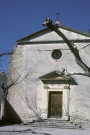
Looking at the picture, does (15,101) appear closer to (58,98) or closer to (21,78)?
(21,78)

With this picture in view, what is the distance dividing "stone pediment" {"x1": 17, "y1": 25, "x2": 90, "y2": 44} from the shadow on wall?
16.0 feet

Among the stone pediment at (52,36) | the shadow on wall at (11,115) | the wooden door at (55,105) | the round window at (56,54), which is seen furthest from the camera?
the round window at (56,54)

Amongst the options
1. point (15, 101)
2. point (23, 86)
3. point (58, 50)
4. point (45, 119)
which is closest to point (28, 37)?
point (58, 50)

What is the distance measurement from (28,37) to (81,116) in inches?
270

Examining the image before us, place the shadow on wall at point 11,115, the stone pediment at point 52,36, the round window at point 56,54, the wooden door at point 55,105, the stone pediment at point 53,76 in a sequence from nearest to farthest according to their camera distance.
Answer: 1. the wooden door at point 55,105
2. the stone pediment at point 53,76
3. the shadow on wall at point 11,115
4. the stone pediment at point 52,36
5. the round window at point 56,54

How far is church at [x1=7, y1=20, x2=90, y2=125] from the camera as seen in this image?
13266mm

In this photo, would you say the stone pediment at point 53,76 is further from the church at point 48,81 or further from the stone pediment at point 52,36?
the stone pediment at point 52,36

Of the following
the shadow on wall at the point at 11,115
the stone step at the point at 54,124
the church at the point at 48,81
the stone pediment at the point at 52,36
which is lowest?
the stone step at the point at 54,124

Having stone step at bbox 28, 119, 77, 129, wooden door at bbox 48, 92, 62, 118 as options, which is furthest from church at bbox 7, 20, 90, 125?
stone step at bbox 28, 119, 77, 129

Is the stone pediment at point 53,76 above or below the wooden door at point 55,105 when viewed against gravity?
above

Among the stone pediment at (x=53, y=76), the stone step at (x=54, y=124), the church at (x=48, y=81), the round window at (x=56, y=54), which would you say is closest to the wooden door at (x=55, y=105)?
the church at (x=48, y=81)

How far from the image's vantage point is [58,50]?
14422 mm

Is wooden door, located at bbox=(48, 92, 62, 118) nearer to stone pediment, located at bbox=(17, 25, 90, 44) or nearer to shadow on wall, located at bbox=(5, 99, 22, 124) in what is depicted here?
shadow on wall, located at bbox=(5, 99, 22, 124)

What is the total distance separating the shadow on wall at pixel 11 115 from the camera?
13828mm
